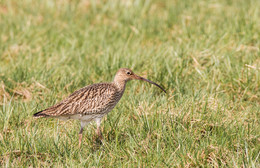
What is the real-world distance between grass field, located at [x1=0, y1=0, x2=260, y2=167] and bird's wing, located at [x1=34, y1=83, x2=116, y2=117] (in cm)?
25

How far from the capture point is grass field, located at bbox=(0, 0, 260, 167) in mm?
5820

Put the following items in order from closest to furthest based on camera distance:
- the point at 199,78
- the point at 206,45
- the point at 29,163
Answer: the point at 29,163, the point at 199,78, the point at 206,45

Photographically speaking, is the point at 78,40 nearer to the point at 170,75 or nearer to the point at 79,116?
the point at 170,75

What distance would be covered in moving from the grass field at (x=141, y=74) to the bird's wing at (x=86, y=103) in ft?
0.84

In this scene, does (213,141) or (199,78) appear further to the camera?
(199,78)

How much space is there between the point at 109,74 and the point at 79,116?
1.95 m

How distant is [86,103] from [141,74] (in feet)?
6.20

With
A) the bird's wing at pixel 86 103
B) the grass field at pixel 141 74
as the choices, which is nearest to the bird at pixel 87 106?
the bird's wing at pixel 86 103

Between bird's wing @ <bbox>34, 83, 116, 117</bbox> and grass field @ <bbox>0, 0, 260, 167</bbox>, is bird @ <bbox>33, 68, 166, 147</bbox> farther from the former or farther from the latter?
grass field @ <bbox>0, 0, 260, 167</bbox>

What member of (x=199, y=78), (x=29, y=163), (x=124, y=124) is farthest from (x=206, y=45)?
(x=29, y=163)

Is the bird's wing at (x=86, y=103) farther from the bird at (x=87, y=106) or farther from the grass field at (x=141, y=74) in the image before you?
the grass field at (x=141, y=74)

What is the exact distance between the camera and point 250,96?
7590mm

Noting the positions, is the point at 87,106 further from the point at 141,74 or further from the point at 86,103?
the point at 141,74

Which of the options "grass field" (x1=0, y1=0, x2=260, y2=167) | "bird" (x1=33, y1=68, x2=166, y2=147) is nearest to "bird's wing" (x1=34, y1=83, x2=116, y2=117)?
"bird" (x1=33, y1=68, x2=166, y2=147)
